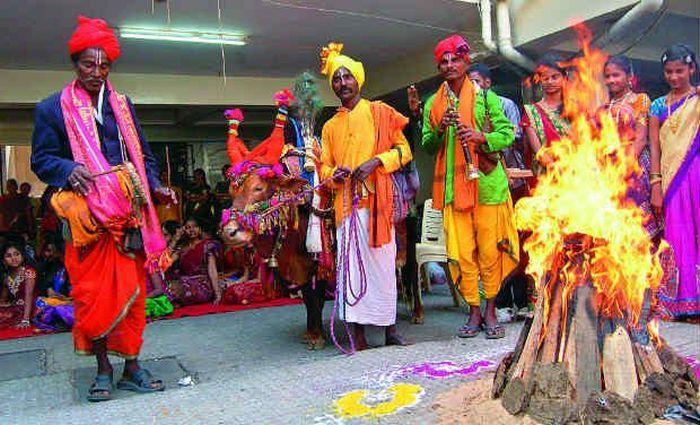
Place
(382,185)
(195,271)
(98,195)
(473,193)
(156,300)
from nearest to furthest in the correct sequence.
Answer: (98,195) < (382,185) < (473,193) < (156,300) < (195,271)

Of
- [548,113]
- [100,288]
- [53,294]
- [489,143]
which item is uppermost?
[548,113]

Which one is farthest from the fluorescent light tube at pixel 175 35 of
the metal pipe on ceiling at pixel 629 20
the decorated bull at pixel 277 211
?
the metal pipe on ceiling at pixel 629 20

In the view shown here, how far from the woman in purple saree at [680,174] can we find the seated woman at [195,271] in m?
5.48

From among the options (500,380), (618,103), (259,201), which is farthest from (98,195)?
(618,103)

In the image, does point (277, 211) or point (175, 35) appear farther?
point (175, 35)

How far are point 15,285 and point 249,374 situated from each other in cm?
516

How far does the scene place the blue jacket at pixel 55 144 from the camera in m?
3.73

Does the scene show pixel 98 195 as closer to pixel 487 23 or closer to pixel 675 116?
pixel 675 116

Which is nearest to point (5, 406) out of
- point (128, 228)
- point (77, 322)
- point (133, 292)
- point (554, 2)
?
point (77, 322)

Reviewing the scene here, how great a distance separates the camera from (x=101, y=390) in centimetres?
384

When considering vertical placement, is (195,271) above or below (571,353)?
above

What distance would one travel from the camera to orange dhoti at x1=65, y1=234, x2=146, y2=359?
3771 millimetres

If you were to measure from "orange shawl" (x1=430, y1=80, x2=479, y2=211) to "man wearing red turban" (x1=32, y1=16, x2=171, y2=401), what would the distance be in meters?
2.19

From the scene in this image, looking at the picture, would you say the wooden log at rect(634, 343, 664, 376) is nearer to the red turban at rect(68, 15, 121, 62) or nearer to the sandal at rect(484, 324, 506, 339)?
the sandal at rect(484, 324, 506, 339)
